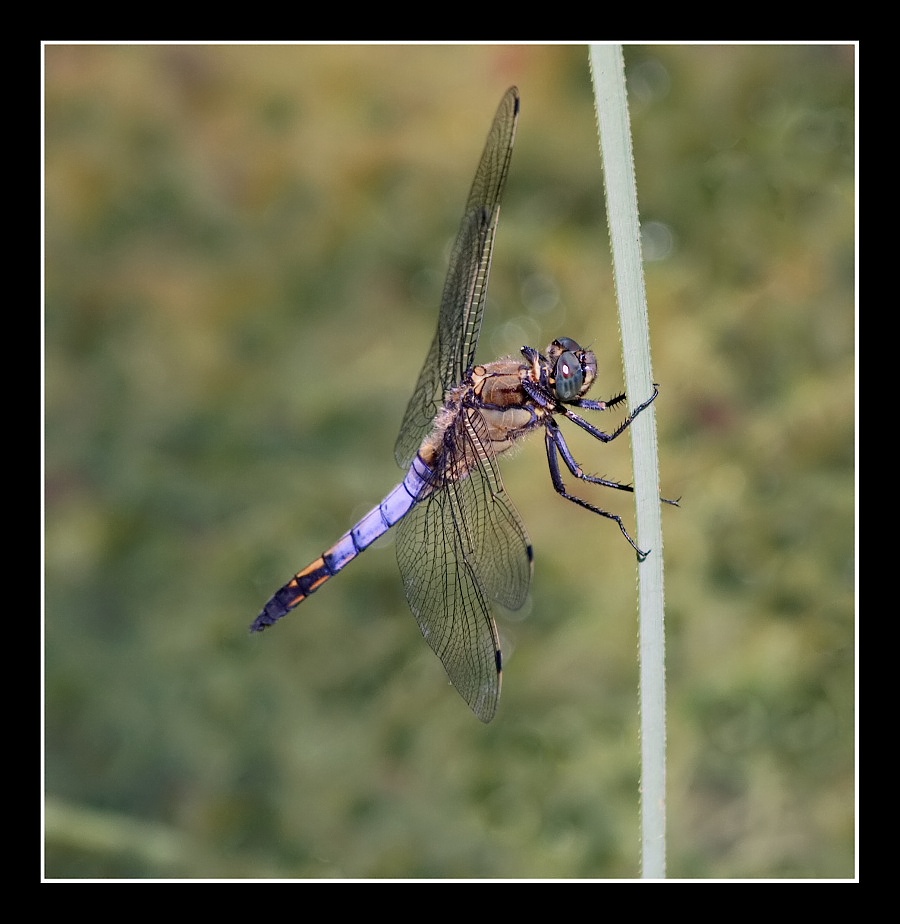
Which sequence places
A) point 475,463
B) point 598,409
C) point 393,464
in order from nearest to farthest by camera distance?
1. point 598,409
2. point 475,463
3. point 393,464

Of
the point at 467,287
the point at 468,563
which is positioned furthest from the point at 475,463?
the point at 467,287

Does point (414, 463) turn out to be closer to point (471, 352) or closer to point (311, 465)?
point (471, 352)

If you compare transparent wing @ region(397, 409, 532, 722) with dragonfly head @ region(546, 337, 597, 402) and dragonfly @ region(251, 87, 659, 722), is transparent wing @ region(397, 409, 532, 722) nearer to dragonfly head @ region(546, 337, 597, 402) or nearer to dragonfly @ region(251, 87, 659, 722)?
dragonfly @ region(251, 87, 659, 722)

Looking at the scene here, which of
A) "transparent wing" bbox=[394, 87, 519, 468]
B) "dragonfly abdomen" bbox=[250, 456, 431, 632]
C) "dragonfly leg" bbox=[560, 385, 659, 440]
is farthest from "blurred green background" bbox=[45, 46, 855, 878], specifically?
"dragonfly leg" bbox=[560, 385, 659, 440]

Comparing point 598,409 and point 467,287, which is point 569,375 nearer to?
point 598,409

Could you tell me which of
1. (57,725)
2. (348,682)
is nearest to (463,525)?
(348,682)

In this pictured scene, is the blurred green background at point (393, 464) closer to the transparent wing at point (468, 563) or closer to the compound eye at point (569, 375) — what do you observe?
the transparent wing at point (468, 563)

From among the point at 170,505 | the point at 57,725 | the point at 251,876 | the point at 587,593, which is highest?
the point at 170,505

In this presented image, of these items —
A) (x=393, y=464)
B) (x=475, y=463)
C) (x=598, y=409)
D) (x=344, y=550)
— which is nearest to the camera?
(x=598, y=409)
